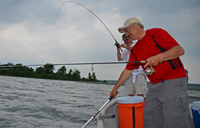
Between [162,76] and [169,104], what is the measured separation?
0.37 meters

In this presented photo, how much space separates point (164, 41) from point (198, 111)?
2712 mm

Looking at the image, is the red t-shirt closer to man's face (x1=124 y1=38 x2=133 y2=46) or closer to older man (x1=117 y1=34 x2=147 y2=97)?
older man (x1=117 y1=34 x2=147 y2=97)

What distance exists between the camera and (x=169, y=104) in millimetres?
2209

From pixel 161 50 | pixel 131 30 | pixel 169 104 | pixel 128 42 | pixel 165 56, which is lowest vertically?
pixel 169 104

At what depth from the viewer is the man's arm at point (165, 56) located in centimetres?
200

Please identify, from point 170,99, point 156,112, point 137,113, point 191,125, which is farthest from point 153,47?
point 191,125

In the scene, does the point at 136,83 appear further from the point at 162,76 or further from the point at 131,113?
the point at 162,76

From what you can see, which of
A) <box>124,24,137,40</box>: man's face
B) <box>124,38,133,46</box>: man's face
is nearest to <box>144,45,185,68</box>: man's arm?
<box>124,24,137,40</box>: man's face

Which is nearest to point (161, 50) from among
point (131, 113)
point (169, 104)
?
point (169, 104)

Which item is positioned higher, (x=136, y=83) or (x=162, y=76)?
(x=162, y=76)

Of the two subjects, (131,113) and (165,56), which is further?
(131,113)

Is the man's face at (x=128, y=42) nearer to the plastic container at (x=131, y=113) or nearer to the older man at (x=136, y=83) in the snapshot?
the older man at (x=136, y=83)

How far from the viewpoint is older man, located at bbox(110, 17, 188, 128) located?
84.0 inches

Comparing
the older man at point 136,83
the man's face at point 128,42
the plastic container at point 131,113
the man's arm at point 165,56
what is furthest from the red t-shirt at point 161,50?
the man's face at point 128,42
